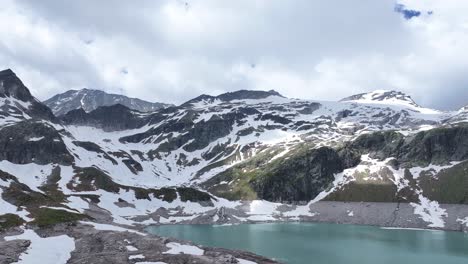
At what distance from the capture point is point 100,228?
11844 centimetres

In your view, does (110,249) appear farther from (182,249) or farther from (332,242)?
(332,242)

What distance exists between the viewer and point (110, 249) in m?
91.6

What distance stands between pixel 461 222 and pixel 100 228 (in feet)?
440

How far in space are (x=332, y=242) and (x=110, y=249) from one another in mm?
70474

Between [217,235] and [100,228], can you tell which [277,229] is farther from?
[100,228]

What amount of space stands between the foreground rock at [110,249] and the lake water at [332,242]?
1921 cm

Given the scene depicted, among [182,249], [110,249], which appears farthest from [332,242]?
[110,249]

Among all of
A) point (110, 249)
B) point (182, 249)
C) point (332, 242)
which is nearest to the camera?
point (110, 249)

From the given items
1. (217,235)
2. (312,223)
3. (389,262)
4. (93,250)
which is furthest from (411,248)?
(93,250)

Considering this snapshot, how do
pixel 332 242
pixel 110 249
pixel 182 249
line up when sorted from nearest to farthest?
1. pixel 110 249
2. pixel 182 249
3. pixel 332 242

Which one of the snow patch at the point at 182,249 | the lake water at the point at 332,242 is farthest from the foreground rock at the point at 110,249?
the lake water at the point at 332,242

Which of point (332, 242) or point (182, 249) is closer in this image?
point (182, 249)

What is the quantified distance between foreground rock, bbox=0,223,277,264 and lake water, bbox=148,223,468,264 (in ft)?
63.0

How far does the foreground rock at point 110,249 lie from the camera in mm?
82125
